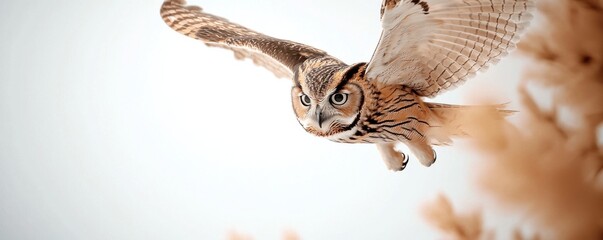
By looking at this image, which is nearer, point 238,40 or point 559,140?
point 559,140

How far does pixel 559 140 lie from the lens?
40cm

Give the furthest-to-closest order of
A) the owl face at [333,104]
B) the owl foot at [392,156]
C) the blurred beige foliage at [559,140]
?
the owl foot at [392,156]
the owl face at [333,104]
the blurred beige foliage at [559,140]

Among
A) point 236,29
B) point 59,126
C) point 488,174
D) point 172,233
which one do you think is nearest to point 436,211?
point 488,174

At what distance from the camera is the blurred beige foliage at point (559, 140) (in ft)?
1.29

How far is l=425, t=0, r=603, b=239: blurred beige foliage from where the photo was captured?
392 mm

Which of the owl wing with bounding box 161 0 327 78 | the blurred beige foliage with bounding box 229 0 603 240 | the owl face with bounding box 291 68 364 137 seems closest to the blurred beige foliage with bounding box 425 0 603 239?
the blurred beige foliage with bounding box 229 0 603 240

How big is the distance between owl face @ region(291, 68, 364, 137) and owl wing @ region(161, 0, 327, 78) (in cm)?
Result: 8

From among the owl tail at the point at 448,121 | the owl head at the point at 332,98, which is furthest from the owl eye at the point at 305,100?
the owl tail at the point at 448,121

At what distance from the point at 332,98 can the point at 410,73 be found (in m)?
0.07

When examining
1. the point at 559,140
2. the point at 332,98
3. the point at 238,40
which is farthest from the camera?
the point at 238,40

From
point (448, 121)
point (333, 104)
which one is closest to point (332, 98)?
point (333, 104)

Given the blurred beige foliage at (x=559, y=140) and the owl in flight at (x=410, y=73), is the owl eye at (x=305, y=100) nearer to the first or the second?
the owl in flight at (x=410, y=73)

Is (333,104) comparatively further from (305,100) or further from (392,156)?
(392,156)

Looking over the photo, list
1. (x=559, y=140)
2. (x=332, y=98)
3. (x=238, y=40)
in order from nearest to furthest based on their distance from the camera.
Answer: (x=559, y=140), (x=332, y=98), (x=238, y=40)
